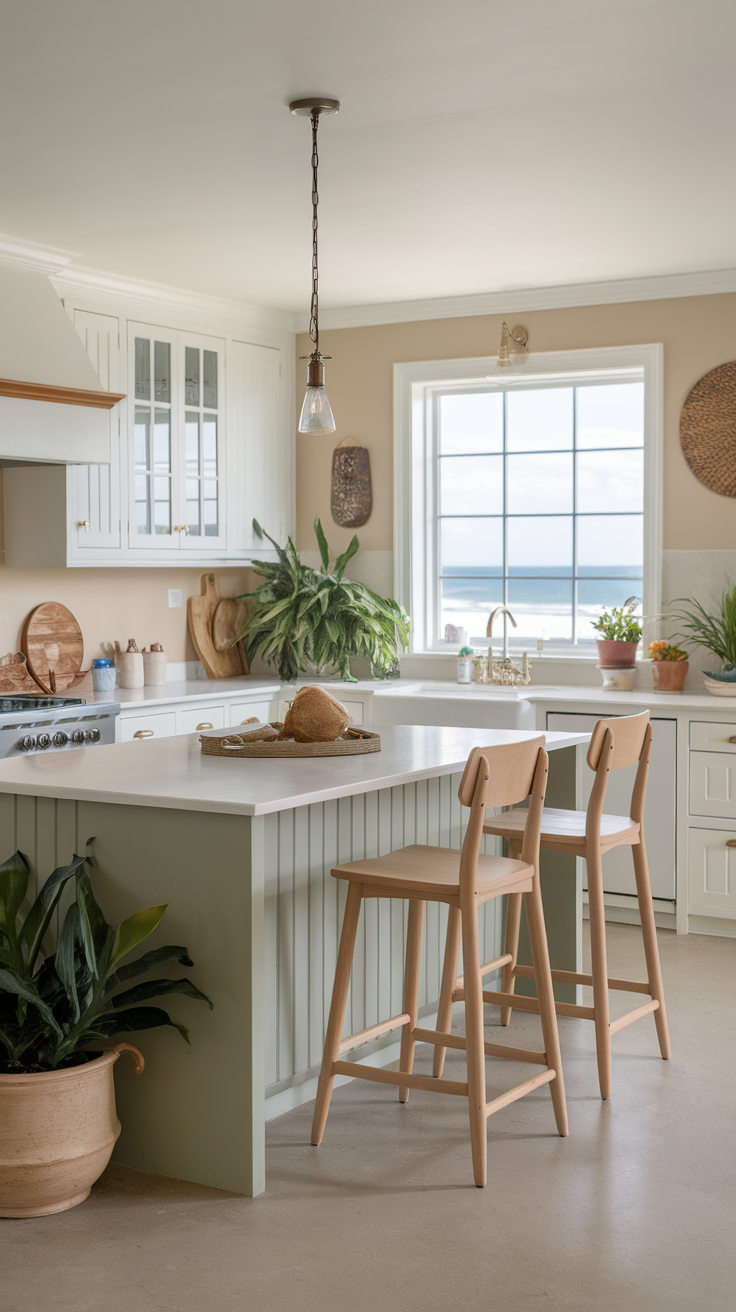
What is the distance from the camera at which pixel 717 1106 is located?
126 inches

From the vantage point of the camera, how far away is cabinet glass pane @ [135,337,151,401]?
5.43 metres

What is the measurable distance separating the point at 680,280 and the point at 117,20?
10.2 feet

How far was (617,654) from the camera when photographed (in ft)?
17.9

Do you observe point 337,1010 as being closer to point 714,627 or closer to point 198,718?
point 198,718

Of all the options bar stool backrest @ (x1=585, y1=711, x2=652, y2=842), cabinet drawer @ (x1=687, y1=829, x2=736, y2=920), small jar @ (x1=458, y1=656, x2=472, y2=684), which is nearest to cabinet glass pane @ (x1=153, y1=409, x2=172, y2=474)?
small jar @ (x1=458, y1=656, x2=472, y2=684)

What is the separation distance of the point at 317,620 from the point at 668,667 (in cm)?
162

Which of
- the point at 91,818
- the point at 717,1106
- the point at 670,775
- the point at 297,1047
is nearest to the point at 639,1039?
the point at 717,1106

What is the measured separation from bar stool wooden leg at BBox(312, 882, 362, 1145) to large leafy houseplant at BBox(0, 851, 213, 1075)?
35 centimetres

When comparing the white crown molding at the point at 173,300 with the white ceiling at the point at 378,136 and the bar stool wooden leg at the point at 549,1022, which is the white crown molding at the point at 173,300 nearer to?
the white ceiling at the point at 378,136

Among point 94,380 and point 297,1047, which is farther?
point 94,380

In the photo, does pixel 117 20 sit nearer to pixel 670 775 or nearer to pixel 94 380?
pixel 94 380

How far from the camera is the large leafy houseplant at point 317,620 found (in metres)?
5.88

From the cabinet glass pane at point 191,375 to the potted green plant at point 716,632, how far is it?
2335 millimetres

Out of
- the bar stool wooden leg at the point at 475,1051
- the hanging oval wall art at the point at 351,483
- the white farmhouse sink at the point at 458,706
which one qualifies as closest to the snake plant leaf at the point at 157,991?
the bar stool wooden leg at the point at 475,1051
